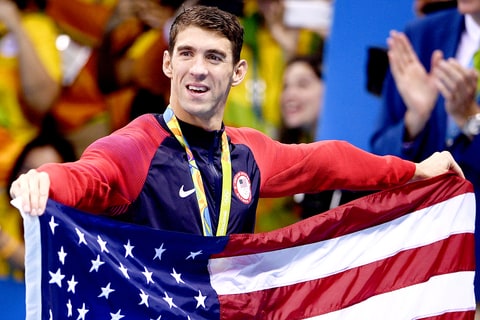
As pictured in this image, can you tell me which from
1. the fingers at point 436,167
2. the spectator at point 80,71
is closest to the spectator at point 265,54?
the spectator at point 80,71

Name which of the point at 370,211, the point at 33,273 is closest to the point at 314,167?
the point at 370,211

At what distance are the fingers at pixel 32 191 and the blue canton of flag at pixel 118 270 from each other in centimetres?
7

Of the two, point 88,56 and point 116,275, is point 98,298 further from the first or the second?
point 88,56

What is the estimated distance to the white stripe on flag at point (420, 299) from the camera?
168 inches

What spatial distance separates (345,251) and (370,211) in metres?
0.20

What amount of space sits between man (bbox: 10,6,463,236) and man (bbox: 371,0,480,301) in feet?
4.92

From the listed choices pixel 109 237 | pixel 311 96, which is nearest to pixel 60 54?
pixel 311 96

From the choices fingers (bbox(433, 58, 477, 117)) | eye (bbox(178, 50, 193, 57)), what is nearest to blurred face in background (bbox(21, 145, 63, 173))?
fingers (bbox(433, 58, 477, 117))

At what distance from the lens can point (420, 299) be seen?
4320mm

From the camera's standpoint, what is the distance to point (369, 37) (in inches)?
262

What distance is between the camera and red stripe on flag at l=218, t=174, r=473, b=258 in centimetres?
426

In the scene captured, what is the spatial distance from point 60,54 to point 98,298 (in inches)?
124

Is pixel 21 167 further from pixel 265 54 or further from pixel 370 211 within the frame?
pixel 370 211

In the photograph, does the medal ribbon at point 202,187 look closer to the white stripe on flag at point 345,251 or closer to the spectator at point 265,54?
the white stripe on flag at point 345,251
